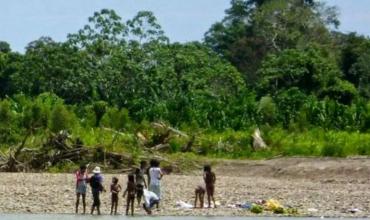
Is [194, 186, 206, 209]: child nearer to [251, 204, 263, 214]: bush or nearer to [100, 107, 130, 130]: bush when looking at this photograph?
[251, 204, 263, 214]: bush

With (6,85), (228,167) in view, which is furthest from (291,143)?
(6,85)

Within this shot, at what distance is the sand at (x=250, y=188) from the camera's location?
26719 millimetres

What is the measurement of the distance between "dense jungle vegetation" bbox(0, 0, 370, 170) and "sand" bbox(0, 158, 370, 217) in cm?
232

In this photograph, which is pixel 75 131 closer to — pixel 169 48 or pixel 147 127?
pixel 147 127

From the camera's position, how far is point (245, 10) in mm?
89375

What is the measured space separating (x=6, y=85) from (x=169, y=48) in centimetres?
1794

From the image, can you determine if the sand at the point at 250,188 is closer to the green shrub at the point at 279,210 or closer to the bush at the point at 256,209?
the bush at the point at 256,209

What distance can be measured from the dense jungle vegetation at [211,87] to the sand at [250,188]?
7.60ft

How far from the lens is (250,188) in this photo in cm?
3381

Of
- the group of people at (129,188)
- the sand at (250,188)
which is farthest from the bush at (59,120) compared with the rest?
the group of people at (129,188)

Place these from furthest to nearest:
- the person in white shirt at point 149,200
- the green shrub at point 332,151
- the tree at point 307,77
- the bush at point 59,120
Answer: the tree at point 307,77
the bush at point 59,120
the green shrub at point 332,151
the person in white shirt at point 149,200

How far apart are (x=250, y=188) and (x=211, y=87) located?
32.5 metres

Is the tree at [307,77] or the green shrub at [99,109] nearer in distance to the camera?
the green shrub at [99,109]

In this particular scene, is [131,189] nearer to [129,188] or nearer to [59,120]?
[129,188]
